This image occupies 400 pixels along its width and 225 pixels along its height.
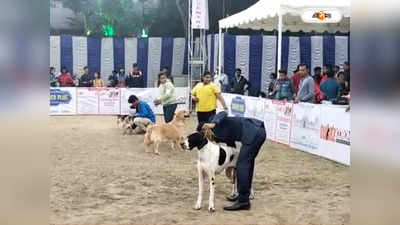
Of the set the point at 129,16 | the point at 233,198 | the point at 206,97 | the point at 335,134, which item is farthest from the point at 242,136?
the point at 129,16

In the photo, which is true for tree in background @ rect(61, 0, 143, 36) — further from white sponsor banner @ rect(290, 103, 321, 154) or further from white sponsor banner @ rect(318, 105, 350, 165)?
white sponsor banner @ rect(318, 105, 350, 165)

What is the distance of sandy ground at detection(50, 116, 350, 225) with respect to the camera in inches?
268

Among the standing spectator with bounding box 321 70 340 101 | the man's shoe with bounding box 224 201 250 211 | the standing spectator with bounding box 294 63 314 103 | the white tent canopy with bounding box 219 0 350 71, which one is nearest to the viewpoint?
the man's shoe with bounding box 224 201 250 211

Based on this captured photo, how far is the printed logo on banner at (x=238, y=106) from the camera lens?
15.9m

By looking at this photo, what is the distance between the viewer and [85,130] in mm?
16203

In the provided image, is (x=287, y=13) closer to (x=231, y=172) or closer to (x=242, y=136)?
(x=231, y=172)

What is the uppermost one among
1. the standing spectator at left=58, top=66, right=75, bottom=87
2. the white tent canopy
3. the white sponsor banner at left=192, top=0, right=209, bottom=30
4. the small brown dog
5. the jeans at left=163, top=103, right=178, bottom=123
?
the white sponsor banner at left=192, top=0, right=209, bottom=30

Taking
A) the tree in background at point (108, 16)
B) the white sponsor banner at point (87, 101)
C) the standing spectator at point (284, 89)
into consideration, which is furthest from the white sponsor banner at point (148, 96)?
the tree in background at point (108, 16)

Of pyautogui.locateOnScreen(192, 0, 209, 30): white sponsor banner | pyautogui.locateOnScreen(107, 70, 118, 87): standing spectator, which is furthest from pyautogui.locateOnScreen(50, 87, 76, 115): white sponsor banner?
pyautogui.locateOnScreen(192, 0, 209, 30): white sponsor banner

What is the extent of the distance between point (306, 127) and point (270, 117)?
1986 millimetres

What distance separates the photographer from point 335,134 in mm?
10906

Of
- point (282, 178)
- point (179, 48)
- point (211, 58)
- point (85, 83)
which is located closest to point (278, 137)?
point (282, 178)

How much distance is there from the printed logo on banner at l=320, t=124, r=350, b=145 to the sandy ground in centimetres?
49

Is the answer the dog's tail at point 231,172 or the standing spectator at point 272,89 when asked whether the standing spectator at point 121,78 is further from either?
the dog's tail at point 231,172
